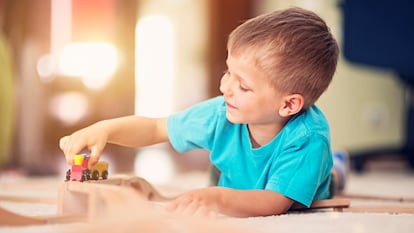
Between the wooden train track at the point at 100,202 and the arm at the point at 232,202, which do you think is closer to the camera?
the wooden train track at the point at 100,202

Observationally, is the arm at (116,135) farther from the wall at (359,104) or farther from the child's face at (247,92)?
the wall at (359,104)

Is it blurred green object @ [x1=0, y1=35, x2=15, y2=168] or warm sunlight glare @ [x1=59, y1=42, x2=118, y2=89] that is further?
warm sunlight glare @ [x1=59, y1=42, x2=118, y2=89]

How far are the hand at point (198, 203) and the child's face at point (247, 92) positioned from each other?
167mm

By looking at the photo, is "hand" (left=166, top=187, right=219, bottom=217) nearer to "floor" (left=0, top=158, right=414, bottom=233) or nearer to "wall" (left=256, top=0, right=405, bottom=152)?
"floor" (left=0, top=158, right=414, bottom=233)

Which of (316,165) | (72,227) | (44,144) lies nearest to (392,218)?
(316,165)

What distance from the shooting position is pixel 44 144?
293cm

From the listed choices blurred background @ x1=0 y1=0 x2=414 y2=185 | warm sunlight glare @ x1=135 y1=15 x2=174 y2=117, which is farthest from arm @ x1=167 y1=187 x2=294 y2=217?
warm sunlight glare @ x1=135 y1=15 x2=174 y2=117

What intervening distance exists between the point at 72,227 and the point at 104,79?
2353 mm

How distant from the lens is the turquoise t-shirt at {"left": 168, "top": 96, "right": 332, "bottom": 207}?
117 centimetres

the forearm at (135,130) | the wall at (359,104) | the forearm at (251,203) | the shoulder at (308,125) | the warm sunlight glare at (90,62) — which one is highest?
the shoulder at (308,125)

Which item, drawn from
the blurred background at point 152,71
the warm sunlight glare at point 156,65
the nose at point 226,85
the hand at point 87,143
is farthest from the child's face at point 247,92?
the warm sunlight glare at point 156,65

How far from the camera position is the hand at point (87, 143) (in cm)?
111

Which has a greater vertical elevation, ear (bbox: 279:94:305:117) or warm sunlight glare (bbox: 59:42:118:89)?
ear (bbox: 279:94:305:117)

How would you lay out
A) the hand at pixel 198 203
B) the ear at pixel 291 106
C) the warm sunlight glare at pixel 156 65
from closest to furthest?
the hand at pixel 198 203
the ear at pixel 291 106
the warm sunlight glare at pixel 156 65
